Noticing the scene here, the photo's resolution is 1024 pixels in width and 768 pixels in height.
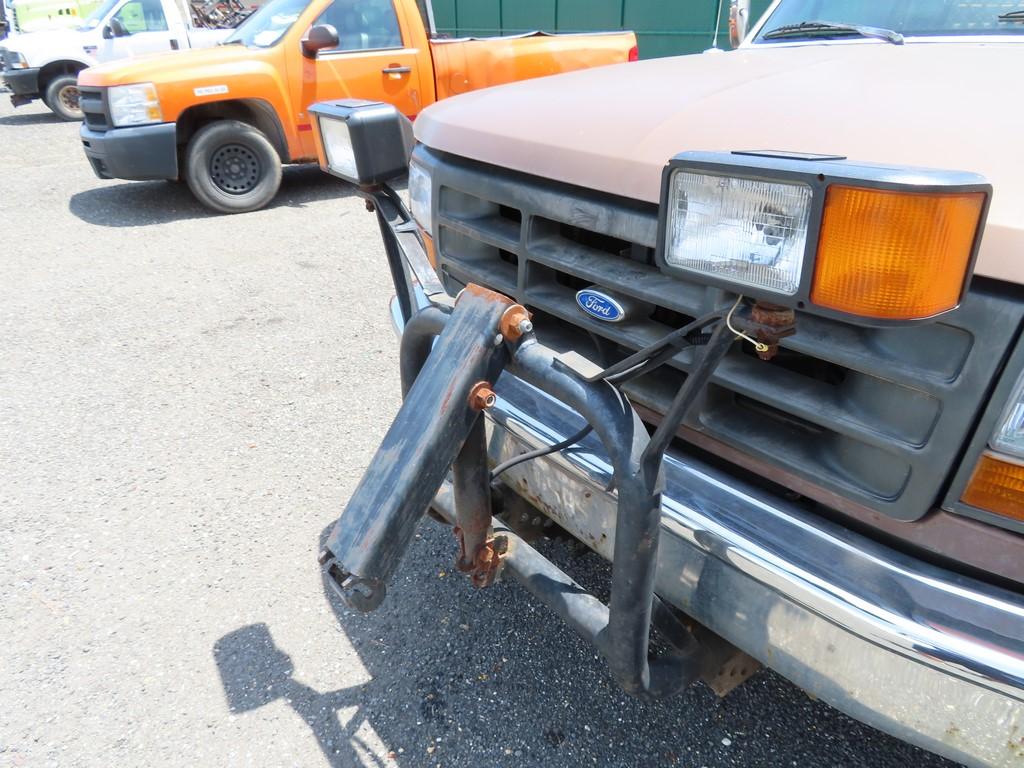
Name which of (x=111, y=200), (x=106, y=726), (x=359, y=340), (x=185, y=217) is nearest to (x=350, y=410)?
(x=359, y=340)

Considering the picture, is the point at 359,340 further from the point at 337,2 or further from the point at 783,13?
the point at 337,2

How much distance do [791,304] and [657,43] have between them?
13105 mm

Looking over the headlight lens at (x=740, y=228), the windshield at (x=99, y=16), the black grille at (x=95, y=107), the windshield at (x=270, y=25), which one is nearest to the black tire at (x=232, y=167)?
the black grille at (x=95, y=107)

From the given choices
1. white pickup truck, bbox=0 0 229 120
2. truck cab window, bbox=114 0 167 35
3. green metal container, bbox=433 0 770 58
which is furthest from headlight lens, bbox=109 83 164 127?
green metal container, bbox=433 0 770 58

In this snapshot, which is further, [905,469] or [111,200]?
[111,200]

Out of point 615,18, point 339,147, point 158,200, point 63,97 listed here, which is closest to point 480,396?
point 339,147

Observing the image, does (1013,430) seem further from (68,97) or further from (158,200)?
(68,97)

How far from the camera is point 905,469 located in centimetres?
129

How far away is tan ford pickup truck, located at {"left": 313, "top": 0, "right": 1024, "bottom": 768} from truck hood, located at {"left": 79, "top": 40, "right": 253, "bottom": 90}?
5367mm

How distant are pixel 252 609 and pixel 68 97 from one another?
45.4 feet

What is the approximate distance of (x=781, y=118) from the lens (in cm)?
148

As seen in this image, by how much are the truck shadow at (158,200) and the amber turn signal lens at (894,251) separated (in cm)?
709

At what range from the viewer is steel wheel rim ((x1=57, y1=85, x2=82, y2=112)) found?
1271cm

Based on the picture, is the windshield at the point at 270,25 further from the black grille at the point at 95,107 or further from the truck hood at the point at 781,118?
the truck hood at the point at 781,118
